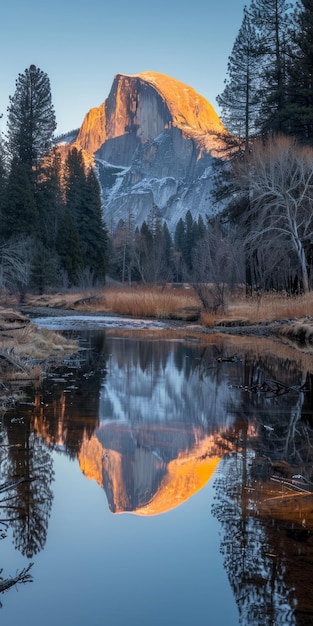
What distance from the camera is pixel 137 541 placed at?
4.07 metres


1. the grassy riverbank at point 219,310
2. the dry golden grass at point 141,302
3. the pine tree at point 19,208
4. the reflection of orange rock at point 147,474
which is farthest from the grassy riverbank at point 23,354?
the pine tree at point 19,208

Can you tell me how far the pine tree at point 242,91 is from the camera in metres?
34.8

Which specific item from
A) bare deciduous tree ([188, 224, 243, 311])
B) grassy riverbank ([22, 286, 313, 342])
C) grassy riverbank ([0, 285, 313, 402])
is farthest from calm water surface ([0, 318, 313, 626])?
bare deciduous tree ([188, 224, 243, 311])

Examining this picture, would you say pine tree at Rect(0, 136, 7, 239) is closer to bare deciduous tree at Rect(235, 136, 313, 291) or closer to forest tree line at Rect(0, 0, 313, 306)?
forest tree line at Rect(0, 0, 313, 306)

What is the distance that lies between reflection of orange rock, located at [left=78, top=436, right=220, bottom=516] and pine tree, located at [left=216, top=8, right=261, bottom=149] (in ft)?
100.0

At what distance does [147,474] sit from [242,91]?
3490 cm

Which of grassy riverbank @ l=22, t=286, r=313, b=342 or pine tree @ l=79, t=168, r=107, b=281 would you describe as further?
pine tree @ l=79, t=168, r=107, b=281

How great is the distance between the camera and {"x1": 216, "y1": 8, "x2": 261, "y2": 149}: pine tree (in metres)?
34.8

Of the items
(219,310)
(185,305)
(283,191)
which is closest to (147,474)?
(219,310)

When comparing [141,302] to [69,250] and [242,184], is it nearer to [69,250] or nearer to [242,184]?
[242,184]

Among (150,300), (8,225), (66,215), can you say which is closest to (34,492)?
(150,300)

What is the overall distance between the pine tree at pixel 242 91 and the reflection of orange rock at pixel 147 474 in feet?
100.0

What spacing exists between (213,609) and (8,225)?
50825mm

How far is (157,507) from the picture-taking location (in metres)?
4.77
